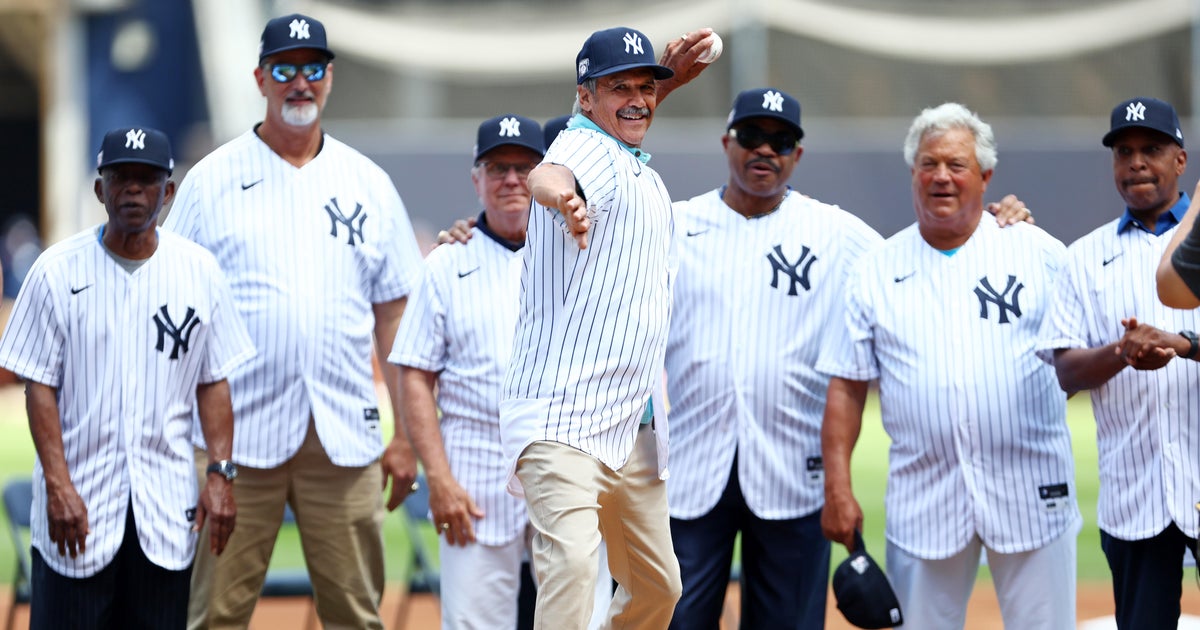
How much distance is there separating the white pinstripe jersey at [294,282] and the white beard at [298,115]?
16 cm

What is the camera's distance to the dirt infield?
24.4 ft

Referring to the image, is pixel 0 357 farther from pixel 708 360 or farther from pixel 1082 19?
pixel 1082 19

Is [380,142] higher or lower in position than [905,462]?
higher

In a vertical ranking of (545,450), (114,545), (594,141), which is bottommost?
(114,545)

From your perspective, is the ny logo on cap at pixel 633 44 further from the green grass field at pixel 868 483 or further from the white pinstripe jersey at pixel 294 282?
the green grass field at pixel 868 483

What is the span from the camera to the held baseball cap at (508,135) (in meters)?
5.42

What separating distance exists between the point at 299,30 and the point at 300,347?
1198mm

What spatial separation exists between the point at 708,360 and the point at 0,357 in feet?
7.82

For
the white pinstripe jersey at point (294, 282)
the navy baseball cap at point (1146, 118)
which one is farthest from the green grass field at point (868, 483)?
the navy baseball cap at point (1146, 118)

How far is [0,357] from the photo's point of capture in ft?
15.6

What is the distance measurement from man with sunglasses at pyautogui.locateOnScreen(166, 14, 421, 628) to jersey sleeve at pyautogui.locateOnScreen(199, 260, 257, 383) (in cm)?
30

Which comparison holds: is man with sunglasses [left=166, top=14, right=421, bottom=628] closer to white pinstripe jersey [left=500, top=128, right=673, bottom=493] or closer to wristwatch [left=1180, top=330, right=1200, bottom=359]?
white pinstripe jersey [left=500, top=128, right=673, bottom=493]

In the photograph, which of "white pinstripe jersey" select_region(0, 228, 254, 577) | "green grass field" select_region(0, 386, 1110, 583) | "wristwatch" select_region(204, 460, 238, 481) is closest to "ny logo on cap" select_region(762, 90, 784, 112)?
"white pinstripe jersey" select_region(0, 228, 254, 577)

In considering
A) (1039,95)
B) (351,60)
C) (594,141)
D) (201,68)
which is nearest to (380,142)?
(351,60)
